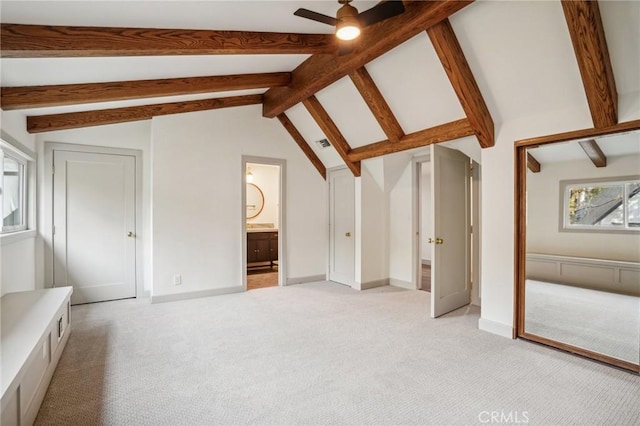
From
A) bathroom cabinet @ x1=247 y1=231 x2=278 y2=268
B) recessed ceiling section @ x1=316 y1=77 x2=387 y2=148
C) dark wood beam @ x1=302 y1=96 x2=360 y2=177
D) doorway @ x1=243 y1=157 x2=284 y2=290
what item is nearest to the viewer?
recessed ceiling section @ x1=316 y1=77 x2=387 y2=148

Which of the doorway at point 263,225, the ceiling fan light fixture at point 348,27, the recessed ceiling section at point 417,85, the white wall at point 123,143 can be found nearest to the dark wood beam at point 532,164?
the recessed ceiling section at point 417,85

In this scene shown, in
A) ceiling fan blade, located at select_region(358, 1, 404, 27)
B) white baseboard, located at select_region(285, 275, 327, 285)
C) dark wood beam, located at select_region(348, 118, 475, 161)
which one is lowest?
white baseboard, located at select_region(285, 275, 327, 285)

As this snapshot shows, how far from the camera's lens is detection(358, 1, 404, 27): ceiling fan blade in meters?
1.99

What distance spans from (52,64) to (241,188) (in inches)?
106

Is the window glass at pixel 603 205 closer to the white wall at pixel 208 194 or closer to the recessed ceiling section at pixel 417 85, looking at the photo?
the recessed ceiling section at pixel 417 85

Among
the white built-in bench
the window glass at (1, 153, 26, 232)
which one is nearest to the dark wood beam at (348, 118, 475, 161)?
the white built-in bench

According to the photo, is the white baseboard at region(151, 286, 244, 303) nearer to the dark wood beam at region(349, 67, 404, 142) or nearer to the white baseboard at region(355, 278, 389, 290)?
the white baseboard at region(355, 278, 389, 290)

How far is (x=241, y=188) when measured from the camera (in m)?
4.88

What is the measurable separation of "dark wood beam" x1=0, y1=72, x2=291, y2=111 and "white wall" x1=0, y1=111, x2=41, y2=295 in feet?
0.87

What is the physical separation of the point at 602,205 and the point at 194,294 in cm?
492

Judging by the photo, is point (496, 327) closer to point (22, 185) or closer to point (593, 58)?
point (593, 58)

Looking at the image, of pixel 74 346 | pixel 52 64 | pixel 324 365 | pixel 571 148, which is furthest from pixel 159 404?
pixel 571 148

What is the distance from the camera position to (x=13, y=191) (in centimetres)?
340

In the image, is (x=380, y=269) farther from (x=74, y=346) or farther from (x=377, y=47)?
(x=74, y=346)
